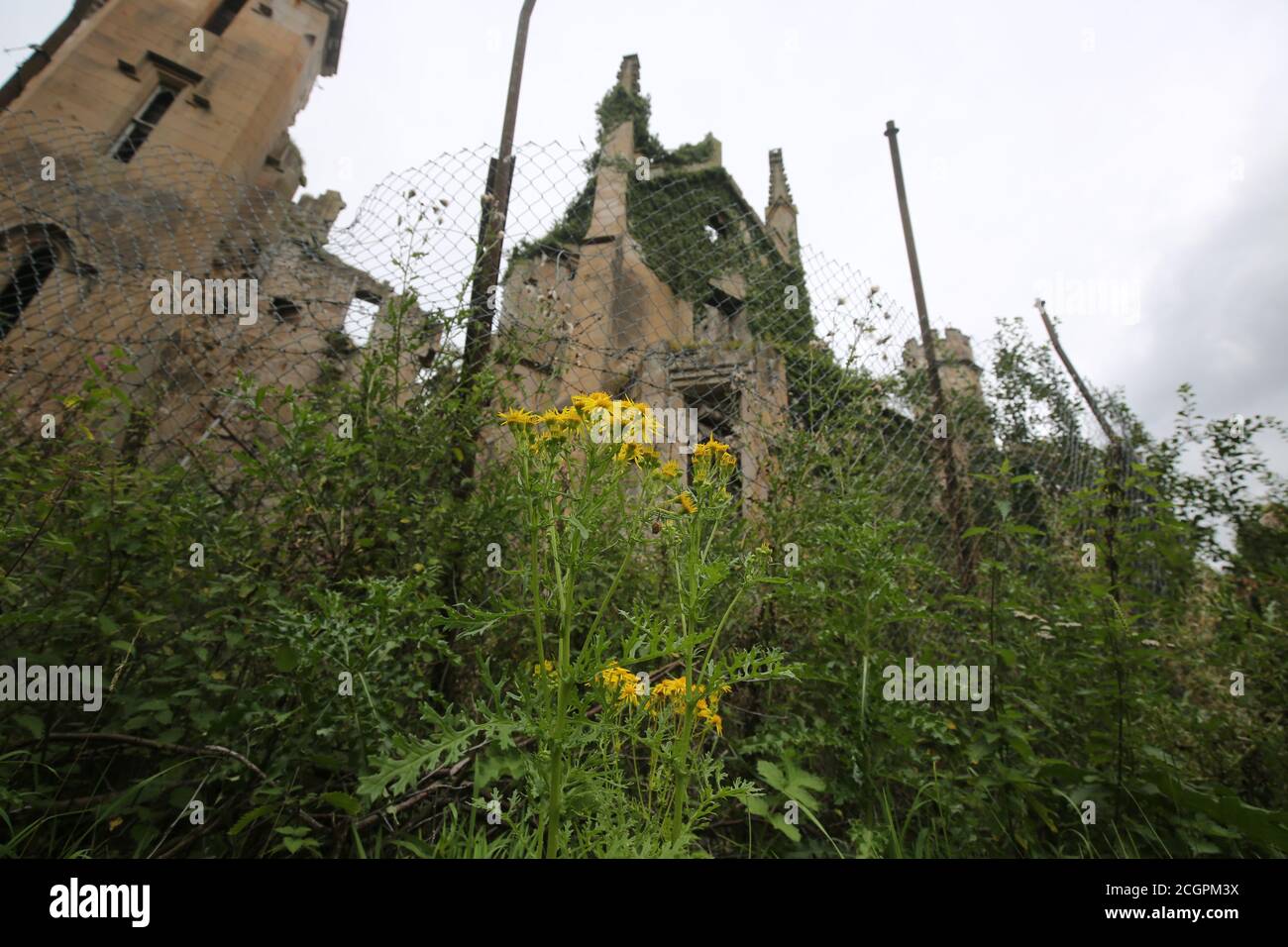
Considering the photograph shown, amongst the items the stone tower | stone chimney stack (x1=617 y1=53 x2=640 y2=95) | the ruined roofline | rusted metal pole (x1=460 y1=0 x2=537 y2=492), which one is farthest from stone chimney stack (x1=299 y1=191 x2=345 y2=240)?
rusted metal pole (x1=460 y1=0 x2=537 y2=492)

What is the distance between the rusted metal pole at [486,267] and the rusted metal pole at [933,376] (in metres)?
3.26

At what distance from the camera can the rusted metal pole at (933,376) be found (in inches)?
169

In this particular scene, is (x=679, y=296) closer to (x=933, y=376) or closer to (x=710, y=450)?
(x=933, y=376)

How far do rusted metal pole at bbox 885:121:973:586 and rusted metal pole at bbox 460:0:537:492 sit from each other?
3256 mm

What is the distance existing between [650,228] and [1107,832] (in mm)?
14520

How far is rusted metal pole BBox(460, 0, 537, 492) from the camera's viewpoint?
2842mm

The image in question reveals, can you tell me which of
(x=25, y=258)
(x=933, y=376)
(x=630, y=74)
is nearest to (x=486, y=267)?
(x=933, y=376)

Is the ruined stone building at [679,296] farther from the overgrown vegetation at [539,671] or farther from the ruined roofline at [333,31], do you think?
the ruined roofline at [333,31]

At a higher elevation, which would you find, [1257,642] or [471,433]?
[471,433]

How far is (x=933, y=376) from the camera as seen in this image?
4898mm

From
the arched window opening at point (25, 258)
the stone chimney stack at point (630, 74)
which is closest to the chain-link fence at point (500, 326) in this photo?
the arched window opening at point (25, 258)

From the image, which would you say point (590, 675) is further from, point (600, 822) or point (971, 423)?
point (971, 423)
